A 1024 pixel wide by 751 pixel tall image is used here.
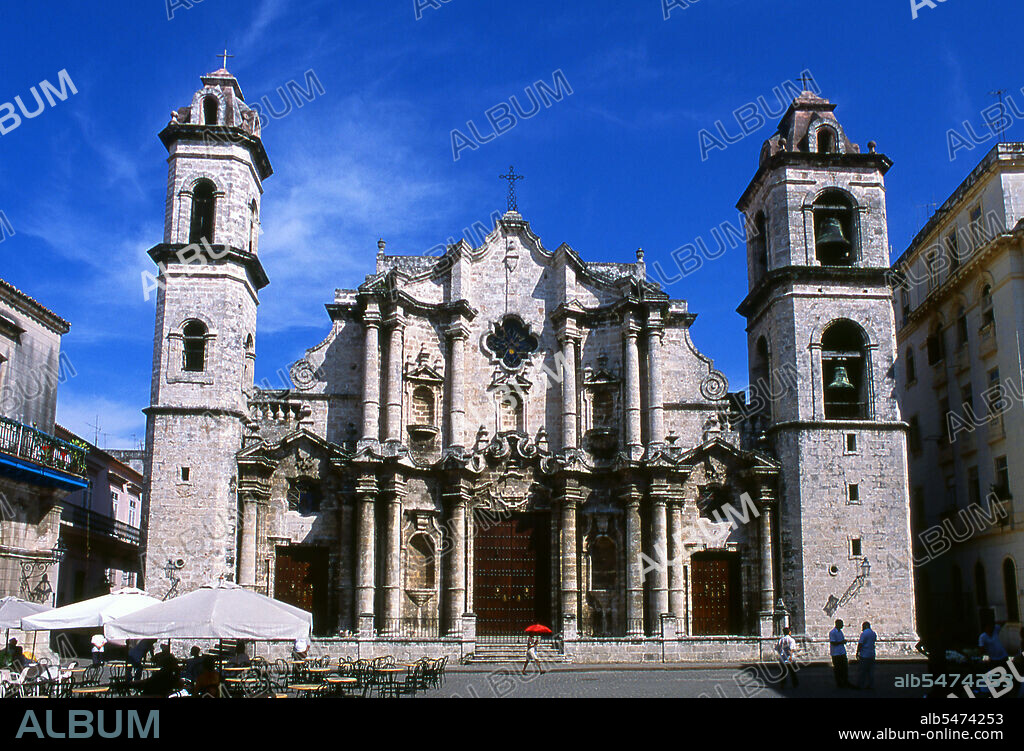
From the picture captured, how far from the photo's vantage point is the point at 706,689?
22375mm

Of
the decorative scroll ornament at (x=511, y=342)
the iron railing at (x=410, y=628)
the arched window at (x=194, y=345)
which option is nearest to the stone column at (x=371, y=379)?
the decorative scroll ornament at (x=511, y=342)

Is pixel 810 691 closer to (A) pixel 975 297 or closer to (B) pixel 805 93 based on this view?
(A) pixel 975 297

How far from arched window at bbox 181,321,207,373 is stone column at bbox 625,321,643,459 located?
13577 millimetres

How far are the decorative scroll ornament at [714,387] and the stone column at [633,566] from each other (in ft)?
14.9

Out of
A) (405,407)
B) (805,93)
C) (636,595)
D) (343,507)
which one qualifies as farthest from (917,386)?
(343,507)

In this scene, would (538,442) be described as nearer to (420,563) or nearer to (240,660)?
(420,563)

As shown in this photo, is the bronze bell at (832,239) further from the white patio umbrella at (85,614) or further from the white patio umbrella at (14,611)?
the white patio umbrella at (14,611)

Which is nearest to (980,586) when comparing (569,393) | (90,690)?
(569,393)

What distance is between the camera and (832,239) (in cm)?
3247

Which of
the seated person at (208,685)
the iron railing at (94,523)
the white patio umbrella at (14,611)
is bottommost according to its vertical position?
the seated person at (208,685)

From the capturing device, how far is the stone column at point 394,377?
1264 inches

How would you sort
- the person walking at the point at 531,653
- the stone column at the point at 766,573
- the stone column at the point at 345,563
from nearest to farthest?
the person walking at the point at 531,653 → the stone column at the point at 766,573 → the stone column at the point at 345,563

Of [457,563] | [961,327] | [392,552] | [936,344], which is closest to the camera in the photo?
[392,552]

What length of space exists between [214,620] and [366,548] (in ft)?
44.9
